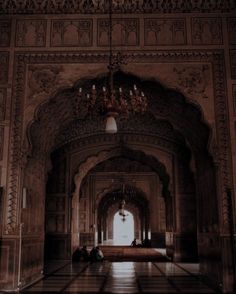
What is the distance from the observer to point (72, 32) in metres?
7.97

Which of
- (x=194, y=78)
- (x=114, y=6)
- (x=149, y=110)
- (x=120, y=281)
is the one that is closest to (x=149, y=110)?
(x=149, y=110)

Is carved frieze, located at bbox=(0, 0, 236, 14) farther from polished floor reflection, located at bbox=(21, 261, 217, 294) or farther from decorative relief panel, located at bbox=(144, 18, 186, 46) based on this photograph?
polished floor reflection, located at bbox=(21, 261, 217, 294)

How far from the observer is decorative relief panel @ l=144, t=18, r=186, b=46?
7875 mm

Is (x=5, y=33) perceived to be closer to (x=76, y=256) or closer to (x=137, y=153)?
(x=137, y=153)

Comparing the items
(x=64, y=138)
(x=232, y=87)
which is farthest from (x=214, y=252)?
(x=64, y=138)

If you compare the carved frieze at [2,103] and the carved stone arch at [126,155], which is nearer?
the carved frieze at [2,103]

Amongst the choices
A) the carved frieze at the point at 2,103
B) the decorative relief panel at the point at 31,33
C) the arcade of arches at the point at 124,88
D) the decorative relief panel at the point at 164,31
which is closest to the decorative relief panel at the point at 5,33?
the arcade of arches at the point at 124,88

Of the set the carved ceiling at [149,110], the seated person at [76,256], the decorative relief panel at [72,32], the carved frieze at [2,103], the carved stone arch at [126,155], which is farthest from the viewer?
the carved stone arch at [126,155]

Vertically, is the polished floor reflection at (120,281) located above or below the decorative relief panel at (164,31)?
below

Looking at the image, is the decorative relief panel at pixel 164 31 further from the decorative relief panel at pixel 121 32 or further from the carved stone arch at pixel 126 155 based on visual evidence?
the carved stone arch at pixel 126 155

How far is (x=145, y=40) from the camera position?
789cm

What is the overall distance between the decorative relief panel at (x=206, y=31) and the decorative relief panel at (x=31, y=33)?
3009mm

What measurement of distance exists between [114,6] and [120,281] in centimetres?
555

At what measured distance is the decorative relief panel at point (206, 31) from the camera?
309 inches
